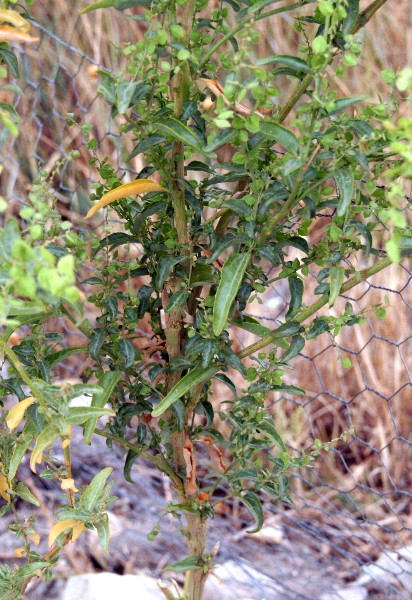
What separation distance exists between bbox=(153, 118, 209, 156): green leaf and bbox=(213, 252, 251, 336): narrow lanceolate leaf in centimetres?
10

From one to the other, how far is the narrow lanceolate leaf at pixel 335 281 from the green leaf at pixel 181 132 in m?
0.16

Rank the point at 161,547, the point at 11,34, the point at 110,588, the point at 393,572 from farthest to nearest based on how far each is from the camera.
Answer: the point at 161,547 < the point at 393,572 < the point at 110,588 < the point at 11,34

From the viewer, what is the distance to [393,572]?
132 centimetres

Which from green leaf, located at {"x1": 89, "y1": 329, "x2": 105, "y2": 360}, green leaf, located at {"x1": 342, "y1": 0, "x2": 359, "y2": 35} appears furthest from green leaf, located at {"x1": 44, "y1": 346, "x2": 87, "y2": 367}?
green leaf, located at {"x1": 342, "y1": 0, "x2": 359, "y2": 35}

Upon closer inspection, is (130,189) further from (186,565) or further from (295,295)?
(186,565)

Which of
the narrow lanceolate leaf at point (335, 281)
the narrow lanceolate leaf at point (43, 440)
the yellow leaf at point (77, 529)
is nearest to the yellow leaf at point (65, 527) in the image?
the yellow leaf at point (77, 529)

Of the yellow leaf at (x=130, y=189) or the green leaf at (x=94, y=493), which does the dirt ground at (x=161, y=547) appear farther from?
the yellow leaf at (x=130, y=189)

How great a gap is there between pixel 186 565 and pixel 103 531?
0.65 ft

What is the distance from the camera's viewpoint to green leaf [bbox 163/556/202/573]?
855mm

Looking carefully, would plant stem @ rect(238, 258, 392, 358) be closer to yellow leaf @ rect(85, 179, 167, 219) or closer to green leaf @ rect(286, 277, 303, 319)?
green leaf @ rect(286, 277, 303, 319)

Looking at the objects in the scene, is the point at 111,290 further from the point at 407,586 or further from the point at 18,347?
the point at 407,586

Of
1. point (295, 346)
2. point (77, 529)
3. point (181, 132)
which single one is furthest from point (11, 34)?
point (77, 529)

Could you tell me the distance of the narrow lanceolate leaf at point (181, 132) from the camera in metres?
0.60

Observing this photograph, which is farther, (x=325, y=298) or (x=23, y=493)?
(x=23, y=493)
